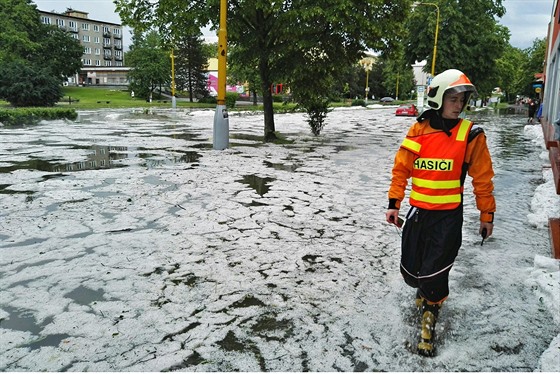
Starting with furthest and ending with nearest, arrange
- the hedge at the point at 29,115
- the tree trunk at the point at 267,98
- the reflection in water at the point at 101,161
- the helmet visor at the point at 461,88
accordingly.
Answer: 1. the hedge at the point at 29,115
2. the tree trunk at the point at 267,98
3. the reflection in water at the point at 101,161
4. the helmet visor at the point at 461,88

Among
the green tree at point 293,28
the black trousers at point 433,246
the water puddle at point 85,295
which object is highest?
the green tree at point 293,28

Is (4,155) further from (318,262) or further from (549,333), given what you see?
(549,333)

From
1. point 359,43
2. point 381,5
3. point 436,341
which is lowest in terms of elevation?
point 436,341

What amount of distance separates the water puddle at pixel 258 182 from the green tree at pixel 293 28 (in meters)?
6.67

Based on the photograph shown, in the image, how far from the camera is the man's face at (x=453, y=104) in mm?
3242

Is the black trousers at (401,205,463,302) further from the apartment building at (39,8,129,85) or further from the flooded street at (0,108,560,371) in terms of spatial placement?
the apartment building at (39,8,129,85)

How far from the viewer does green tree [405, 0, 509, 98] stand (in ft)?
128

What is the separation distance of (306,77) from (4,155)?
10.0 meters

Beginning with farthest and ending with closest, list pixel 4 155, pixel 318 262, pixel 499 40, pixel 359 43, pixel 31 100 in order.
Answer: pixel 499 40
pixel 31 100
pixel 359 43
pixel 4 155
pixel 318 262

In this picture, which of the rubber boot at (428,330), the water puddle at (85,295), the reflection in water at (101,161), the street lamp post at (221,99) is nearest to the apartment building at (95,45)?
the street lamp post at (221,99)

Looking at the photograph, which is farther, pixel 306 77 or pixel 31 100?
Result: pixel 31 100

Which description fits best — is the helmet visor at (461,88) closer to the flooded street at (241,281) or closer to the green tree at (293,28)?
the flooded street at (241,281)

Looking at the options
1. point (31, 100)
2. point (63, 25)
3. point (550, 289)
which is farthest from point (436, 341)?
point (63, 25)

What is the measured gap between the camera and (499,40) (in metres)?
39.2
